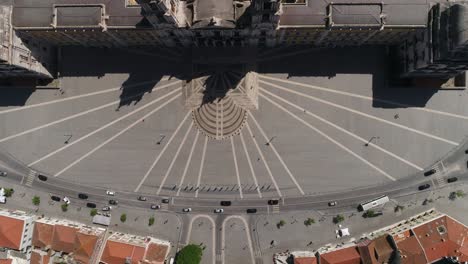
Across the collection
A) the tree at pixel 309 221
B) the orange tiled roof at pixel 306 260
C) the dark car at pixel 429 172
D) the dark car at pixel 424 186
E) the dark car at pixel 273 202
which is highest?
the dark car at pixel 429 172

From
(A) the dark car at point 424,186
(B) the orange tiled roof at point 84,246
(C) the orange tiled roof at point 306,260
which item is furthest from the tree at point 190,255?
(A) the dark car at point 424,186

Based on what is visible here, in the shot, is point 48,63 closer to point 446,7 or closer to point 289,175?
point 289,175

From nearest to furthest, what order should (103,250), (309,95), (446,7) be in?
(446,7)
(103,250)
(309,95)

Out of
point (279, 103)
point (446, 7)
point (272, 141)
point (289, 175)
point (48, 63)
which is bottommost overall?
point (289, 175)

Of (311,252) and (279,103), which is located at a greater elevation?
(279,103)

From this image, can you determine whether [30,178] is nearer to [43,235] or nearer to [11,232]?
[11,232]

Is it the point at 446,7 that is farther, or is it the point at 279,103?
the point at 279,103

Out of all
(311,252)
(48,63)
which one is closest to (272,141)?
(311,252)

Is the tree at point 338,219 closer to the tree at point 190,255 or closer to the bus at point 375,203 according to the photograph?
the bus at point 375,203

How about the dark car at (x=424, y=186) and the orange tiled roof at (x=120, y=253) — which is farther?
the dark car at (x=424, y=186)
